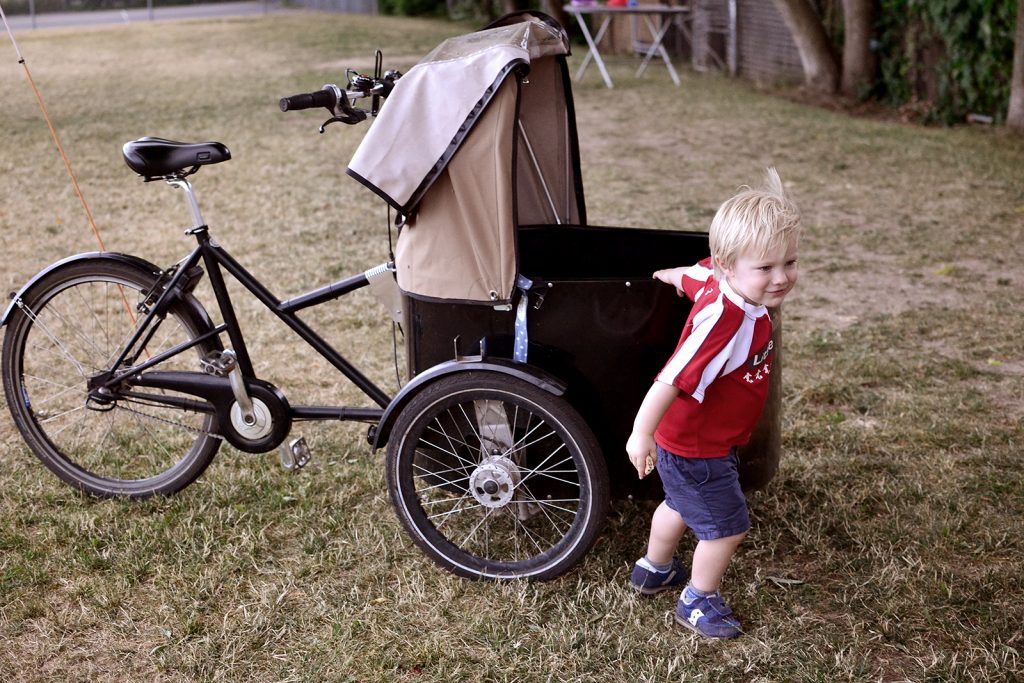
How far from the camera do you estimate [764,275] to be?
2541 mm

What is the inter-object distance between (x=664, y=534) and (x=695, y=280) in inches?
27.4

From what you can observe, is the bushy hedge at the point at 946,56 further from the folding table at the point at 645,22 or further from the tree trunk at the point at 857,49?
the folding table at the point at 645,22

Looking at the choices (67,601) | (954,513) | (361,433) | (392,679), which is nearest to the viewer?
(392,679)

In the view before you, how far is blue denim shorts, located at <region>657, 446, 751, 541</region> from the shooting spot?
8.86 ft

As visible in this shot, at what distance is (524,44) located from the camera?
2.78m

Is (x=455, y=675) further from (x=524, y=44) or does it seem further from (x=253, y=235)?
(x=253, y=235)

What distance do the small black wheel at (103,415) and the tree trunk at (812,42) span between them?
8.79 m

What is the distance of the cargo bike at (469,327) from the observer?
2715 millimetres

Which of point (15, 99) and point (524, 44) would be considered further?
point (15, 99)

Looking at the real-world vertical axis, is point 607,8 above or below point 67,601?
above

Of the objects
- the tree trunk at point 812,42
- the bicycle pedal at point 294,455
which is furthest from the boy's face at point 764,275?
the tree trunk at point 812,42

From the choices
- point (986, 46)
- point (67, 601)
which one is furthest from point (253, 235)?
Answer: point (986, 46)

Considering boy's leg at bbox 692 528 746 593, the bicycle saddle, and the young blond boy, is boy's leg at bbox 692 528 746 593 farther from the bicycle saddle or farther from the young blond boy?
the bicycle saddle

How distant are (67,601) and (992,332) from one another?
3.95 metres
